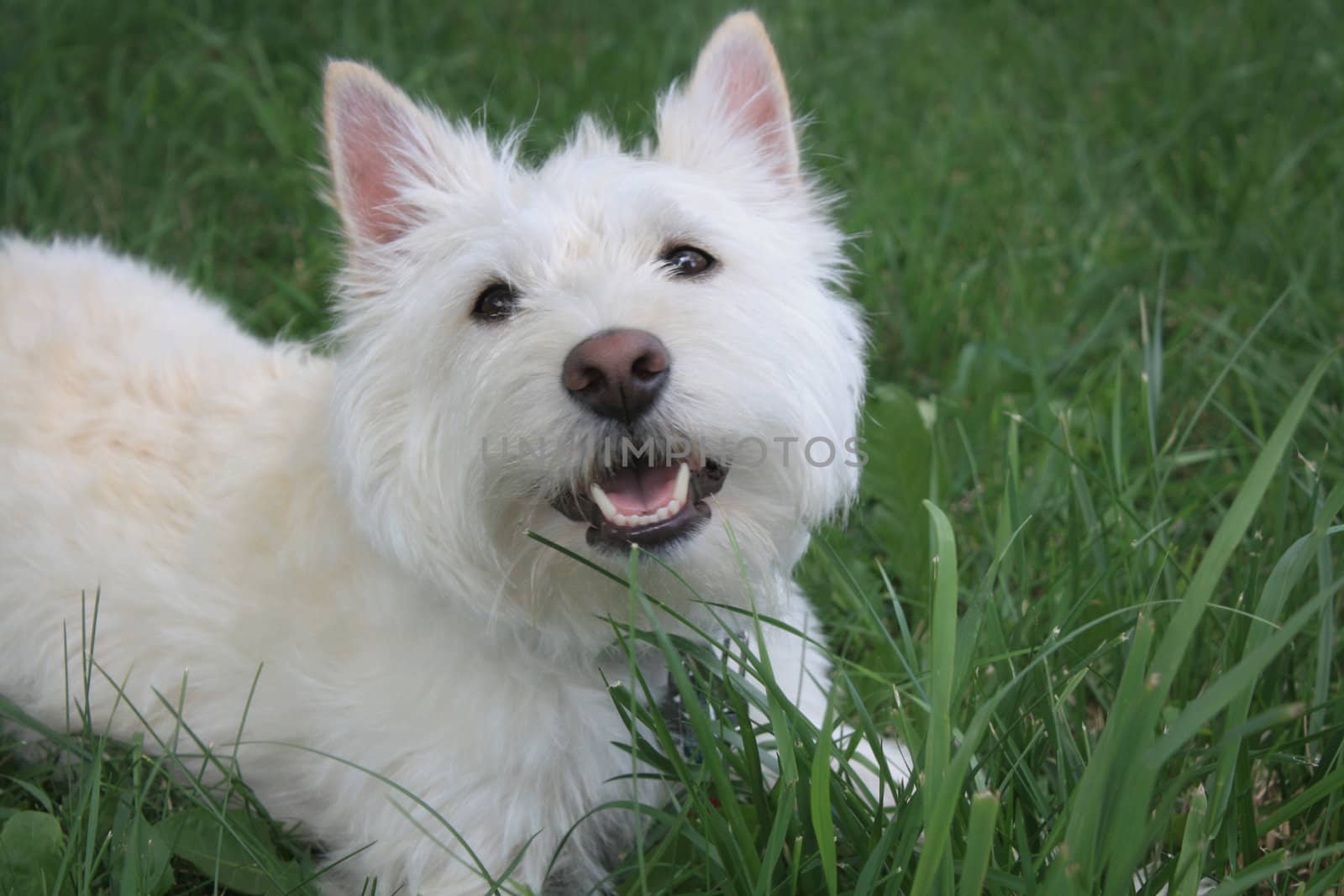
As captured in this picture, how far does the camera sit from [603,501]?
2018 mm

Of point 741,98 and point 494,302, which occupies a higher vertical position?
point 741,98

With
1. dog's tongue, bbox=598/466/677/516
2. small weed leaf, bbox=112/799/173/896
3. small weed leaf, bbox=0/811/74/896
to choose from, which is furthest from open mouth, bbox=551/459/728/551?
small weed leaf, bbox=0/811/74/896

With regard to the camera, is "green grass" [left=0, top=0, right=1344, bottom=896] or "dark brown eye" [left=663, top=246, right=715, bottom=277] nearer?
"green grass" [left=0, top=0, right=1344, bottom=896]

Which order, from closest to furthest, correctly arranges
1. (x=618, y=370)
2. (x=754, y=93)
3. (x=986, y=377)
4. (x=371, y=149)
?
(x=618, y=370) < (x=371, y=149) < (x=754, y=93) < (x=986, y=377)

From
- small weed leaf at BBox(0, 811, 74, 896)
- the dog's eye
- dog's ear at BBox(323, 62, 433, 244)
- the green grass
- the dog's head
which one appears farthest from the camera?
dog's ear at BBox(323, 62, 433, 244)

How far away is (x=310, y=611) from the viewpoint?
7.88ft

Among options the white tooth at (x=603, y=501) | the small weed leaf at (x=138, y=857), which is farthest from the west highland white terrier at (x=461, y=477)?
the small weed leaf at (x=138, y=857)

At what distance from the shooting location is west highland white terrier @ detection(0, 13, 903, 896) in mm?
2049

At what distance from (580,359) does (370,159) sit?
928mm

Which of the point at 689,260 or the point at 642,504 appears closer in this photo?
the point at 642,504

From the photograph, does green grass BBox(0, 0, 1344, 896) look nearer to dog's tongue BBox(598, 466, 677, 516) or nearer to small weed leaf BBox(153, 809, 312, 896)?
small weed leaf BBox(153, 809, 312, 896)

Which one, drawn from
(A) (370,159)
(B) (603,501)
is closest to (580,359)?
(B) (603,501)

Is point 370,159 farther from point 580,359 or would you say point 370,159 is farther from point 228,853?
point 228,853

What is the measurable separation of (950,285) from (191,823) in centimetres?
299
